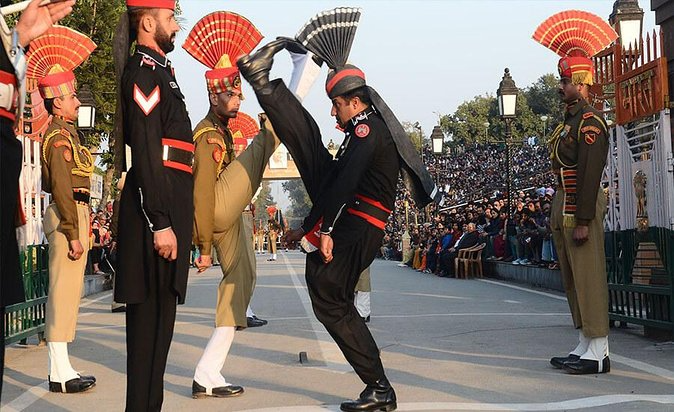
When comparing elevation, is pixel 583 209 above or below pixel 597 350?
above

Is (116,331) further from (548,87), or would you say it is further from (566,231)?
(548,87)

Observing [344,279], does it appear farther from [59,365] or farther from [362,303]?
[362,303]

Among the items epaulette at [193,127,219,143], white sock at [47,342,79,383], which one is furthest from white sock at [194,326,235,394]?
epaulette at [193,127,219,143]

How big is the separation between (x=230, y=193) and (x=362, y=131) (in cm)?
124

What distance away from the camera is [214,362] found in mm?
6766

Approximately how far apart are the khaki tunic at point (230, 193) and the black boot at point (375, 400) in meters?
1.31

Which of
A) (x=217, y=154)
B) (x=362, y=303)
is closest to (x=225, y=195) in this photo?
(x=217, y=154)

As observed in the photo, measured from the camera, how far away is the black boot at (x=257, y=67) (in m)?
6.64

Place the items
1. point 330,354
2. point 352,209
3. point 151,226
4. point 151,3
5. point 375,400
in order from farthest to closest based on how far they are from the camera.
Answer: point 330,354
point 352,209
point 375,400
point 151,3
point 151,226

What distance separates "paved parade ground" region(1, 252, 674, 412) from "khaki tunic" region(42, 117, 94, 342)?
0.54 meters

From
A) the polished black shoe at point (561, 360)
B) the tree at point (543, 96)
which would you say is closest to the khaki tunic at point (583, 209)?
the polished black shoe at point (561, 360)

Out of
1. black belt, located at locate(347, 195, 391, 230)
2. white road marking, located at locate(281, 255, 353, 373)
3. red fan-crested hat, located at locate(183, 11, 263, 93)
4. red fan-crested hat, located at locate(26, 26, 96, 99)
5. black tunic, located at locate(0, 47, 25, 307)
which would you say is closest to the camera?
black tunic, located at locate(0, 47, 25, 307)

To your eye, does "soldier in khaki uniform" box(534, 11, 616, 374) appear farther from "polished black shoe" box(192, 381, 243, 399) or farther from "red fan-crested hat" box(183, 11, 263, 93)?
"red fan-crested hat" box(183, 11, 263, 93)

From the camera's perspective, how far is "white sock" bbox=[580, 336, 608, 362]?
7191 mm
